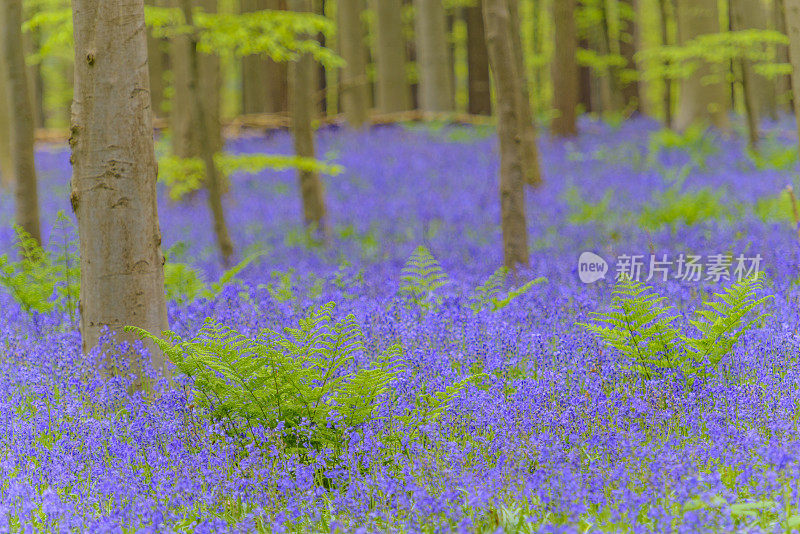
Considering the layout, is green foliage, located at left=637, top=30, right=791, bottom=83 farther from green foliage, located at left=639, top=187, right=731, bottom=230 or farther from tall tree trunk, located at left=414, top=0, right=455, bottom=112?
tall tree trunk, located at left=414, top=0, right=455, bottom=112

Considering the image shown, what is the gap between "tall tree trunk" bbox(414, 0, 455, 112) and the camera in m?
22.0

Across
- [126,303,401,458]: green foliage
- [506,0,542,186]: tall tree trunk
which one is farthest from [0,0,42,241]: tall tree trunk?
[506,0,542,186]: tall tree trunk

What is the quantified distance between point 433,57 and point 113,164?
18.7 meters

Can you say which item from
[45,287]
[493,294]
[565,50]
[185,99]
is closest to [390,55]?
[565,50]

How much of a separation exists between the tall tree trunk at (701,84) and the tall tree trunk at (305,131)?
375 inches

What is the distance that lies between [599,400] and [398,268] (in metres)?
4.56

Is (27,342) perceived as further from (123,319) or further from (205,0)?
(205,0)

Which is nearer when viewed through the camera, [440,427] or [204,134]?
[440,427]

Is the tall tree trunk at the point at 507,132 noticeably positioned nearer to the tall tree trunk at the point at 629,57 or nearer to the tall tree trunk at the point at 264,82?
the tall tree trunk at the point at 264,82

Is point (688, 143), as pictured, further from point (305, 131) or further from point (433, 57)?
point (305, 131)

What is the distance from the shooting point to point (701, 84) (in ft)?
56.2

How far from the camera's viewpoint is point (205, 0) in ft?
43.2

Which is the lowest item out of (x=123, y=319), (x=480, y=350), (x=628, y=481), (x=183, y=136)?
(x=628, y=481)

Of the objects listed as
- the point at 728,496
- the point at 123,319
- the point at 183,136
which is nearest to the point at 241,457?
the point at 123,319
